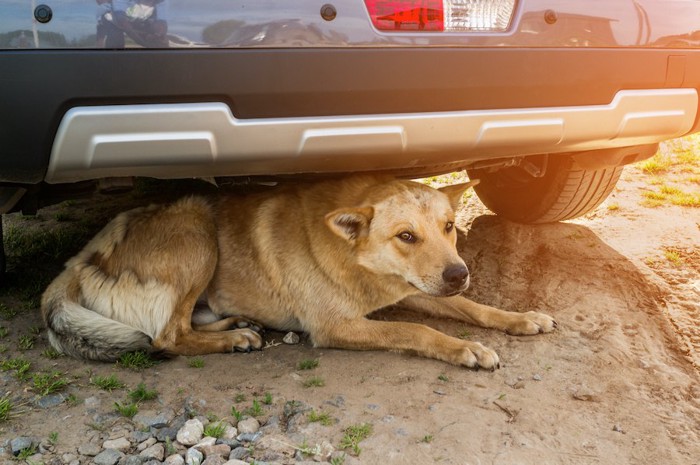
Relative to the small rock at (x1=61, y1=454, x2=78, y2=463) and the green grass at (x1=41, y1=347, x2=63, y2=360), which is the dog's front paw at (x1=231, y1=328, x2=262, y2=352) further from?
the small rock at (x1=61, y1=454, x2=78, y2=463)

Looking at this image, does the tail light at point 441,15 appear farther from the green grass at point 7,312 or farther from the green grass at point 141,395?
the green grass at point 7,312

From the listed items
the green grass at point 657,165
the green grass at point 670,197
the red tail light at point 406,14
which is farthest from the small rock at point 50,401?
the green grass at point 657,165

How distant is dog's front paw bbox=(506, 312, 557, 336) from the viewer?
3.47m

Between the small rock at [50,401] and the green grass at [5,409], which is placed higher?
the green grass at [5,409]

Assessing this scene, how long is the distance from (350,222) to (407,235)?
288 mm

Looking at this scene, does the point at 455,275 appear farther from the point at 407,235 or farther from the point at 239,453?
the point at 239,453

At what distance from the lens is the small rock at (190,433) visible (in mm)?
2502

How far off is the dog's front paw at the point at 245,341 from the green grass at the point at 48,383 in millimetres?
841

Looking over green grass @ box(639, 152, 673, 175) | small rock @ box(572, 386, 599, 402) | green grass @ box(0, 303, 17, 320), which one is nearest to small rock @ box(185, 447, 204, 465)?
small rock @ box(572, 386, 599, 402)

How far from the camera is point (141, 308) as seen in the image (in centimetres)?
339

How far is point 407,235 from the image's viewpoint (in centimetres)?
319

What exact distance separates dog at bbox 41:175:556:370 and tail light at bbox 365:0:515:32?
88cm

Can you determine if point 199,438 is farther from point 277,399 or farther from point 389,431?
point 389,431

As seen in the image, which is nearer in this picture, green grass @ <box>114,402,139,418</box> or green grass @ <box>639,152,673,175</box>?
green grass @ <box>114,402,139,418</box>
